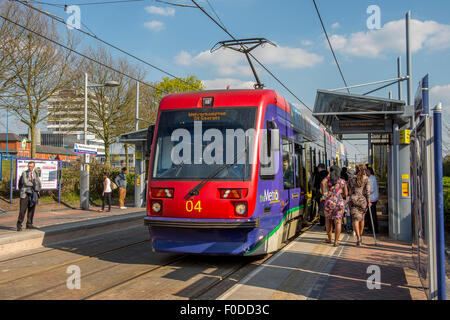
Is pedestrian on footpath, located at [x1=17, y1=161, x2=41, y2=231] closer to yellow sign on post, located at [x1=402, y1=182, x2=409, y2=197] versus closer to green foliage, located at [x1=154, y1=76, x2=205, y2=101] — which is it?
yellow sign on post, located at [x1=402, y1=182, x2=409, y2=197]

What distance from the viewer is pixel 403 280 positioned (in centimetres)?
608

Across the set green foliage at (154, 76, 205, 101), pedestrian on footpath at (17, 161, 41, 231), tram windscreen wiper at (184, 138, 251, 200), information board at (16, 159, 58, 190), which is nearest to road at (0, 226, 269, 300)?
tram windscreen wiper at (184, 138, 251, 200)

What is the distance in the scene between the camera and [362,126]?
12133mm

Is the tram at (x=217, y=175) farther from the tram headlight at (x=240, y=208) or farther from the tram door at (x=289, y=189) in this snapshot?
the tram door at (x=289, y=189)

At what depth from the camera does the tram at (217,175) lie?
22.1ft

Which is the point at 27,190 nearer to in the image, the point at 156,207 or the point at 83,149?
the point at 156,207

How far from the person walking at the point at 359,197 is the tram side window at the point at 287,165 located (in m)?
1.40

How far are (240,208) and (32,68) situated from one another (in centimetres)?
1803

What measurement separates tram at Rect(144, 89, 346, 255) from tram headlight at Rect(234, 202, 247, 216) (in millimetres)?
16

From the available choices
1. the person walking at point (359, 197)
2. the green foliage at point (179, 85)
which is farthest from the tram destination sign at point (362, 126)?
the green foliage at point (179, 85)

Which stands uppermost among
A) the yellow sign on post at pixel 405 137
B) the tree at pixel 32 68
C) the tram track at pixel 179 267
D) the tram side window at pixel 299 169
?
the tree at pixel 32 68

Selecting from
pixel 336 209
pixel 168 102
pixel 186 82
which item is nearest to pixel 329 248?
pixel 336 209
